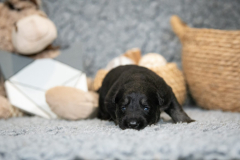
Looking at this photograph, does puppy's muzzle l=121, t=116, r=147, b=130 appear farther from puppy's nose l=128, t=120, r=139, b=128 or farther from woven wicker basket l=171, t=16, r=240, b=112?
woven wicker basket l=171, t=16, r=240, b=112

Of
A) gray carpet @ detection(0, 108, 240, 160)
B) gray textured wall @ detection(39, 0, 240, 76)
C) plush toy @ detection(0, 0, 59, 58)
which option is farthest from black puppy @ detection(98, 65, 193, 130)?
gray textured wall @ detection(39, 0, 240, 76)

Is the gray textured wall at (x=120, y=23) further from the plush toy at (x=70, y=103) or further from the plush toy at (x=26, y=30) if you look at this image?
the plush toy at (x=70, y=103)

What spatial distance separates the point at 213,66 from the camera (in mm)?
2365

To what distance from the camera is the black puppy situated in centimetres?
152

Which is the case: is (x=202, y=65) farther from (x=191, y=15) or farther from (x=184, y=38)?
(x=191, y=15)

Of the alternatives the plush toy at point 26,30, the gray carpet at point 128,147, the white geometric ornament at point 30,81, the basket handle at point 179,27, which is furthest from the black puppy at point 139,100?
the basket handle at point 179,27

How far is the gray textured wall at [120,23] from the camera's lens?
2980 millimetres

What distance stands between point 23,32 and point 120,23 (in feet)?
3.78

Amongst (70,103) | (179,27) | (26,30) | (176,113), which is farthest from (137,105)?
(179,27)

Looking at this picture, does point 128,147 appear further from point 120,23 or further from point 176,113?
point 120,23

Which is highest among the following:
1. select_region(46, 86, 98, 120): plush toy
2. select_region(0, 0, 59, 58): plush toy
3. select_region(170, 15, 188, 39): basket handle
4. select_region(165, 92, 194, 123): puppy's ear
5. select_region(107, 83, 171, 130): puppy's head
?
select_region(170, 15, 188, 39): basket handle

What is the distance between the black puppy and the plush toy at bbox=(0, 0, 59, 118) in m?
0.83

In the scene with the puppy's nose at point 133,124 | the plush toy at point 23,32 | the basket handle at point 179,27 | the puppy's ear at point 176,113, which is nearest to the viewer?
the puppy's nose at point 133,124

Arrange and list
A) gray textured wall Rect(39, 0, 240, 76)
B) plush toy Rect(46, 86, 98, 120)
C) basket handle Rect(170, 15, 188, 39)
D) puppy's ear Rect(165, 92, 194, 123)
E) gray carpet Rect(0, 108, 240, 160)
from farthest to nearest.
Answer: gray textured wall Rect(39, 0, 240, 76) < basket handle Rect(170, 15, 188, 39) < plush toy Rect(46, 86, 98, 120) < puppy's ear Rect(165, 92, 194, 123) < gray carpet Rect(0, 108, 240, 160)
